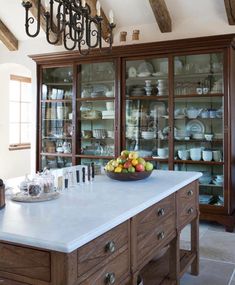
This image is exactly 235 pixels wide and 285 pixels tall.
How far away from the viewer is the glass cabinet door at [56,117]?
514 centimetres

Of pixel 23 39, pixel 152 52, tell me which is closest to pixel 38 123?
pixel 23 39

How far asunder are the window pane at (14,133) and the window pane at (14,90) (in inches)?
20.7

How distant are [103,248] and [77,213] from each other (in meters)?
0.22

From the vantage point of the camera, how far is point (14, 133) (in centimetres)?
692

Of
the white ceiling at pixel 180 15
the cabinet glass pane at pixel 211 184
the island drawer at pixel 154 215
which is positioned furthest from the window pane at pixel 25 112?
the island drawer at pixel 154 215

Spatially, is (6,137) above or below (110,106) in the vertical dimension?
below

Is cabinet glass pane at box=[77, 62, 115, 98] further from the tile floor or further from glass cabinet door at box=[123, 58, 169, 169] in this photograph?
the tile floor

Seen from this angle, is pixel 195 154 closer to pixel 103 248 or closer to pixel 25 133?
pixel 103 248

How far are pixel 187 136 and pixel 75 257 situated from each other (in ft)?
10.9

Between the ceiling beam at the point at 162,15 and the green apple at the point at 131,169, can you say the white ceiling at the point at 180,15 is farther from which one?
the green apple at the point at 131,169

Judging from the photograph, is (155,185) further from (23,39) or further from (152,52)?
(23,39)

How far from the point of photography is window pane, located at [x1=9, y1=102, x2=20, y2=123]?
22.4 feet

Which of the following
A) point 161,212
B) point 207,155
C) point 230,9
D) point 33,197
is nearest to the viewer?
A: point 33,197

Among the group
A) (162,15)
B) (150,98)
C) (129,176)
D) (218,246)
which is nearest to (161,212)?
(129,176)
